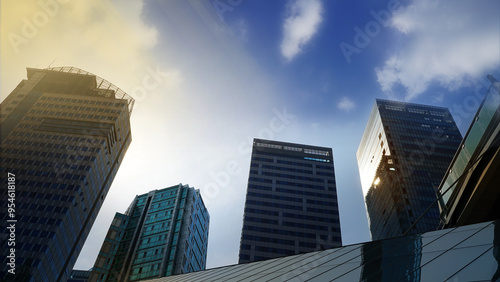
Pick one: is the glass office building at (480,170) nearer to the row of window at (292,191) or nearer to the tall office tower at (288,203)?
the tall office tower at (288,203)

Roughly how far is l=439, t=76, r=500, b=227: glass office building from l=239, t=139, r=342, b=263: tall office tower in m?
85.4

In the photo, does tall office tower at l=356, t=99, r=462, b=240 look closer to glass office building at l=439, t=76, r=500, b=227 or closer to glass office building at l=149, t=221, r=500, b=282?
glass office building at l=439, t=76, r=500, b=227

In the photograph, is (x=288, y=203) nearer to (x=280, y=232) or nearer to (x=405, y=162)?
(x=280, y=232)

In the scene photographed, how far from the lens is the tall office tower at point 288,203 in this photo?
104 metres

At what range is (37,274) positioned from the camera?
66.6m

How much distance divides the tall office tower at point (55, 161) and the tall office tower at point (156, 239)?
12500mm

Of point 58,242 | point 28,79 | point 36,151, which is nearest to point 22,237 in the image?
point 58,242

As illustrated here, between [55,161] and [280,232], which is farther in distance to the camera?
[280,232]

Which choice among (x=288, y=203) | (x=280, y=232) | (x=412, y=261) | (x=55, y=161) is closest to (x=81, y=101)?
(x=55, y=161)

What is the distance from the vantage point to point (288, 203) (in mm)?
115125

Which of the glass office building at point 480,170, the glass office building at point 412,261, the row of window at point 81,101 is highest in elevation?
the row of window at point 81,101

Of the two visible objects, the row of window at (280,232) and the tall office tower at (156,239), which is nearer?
the tall office tower at (156,239)

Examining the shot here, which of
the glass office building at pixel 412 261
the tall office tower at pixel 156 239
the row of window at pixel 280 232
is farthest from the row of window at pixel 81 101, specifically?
the glass office building at pixel 412 261

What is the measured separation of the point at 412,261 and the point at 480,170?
31.9 feet
